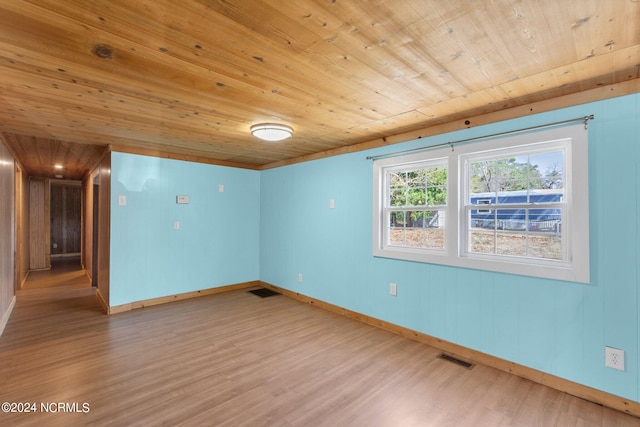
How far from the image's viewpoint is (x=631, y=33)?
156 cm

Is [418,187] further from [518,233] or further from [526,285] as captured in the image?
[526,285]

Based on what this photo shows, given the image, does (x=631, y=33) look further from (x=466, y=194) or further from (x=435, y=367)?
(x=435, y=367)

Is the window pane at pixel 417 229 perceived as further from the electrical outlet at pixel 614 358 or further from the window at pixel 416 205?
the electrical outlet at pixel 614 358

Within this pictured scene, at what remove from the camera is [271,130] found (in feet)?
10.0

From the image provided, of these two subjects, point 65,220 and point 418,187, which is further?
point 65,220

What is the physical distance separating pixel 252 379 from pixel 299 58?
249 cm

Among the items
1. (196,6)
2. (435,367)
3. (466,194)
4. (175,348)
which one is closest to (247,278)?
(175,348)

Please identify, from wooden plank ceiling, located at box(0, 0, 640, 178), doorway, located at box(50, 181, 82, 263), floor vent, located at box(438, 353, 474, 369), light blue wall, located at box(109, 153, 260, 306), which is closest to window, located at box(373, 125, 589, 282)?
wooden plank ceiling, located at box(0, 0, 640, 178)

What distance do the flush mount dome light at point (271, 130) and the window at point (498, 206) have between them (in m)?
1.28

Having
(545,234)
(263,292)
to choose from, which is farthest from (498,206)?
(263,292)

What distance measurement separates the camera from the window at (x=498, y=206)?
233 cm

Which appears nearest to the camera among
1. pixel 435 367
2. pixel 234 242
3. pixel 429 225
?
pixel 435 367

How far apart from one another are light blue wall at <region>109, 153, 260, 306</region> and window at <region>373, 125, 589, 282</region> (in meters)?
2.88

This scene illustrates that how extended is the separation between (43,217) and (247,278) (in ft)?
18.7
